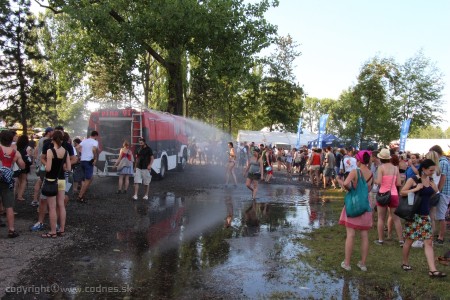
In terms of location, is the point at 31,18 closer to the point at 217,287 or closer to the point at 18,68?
the point at 18,68

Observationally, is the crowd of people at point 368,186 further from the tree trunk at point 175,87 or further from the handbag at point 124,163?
the tree trunk at point 175,87

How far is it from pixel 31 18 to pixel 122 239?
2200 cm

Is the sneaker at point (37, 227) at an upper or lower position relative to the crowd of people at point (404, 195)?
lower

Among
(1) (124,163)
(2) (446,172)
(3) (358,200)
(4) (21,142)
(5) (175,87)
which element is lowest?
(3) (358,200)

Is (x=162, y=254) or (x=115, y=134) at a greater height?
(x=115, y=134)

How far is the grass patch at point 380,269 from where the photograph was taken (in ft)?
16.7

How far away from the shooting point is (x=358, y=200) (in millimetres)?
5707

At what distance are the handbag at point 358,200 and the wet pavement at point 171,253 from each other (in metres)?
1.03

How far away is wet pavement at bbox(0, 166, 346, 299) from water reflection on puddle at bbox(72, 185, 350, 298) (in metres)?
0.01

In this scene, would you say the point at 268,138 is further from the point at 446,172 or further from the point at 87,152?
the point at 446,172

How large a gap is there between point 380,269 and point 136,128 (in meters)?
11.1

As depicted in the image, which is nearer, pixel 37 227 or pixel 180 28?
pixel 37 227

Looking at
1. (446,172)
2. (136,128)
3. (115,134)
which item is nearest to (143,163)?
(136,128)

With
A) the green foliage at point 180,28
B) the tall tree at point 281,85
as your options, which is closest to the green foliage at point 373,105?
the green foliage at point 180,28
